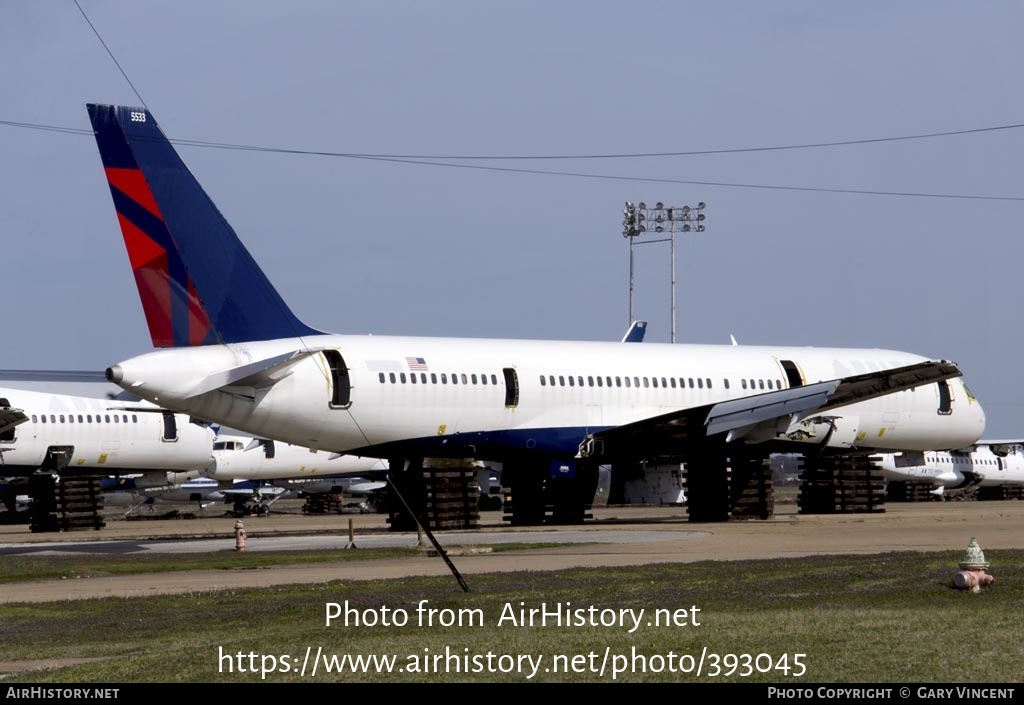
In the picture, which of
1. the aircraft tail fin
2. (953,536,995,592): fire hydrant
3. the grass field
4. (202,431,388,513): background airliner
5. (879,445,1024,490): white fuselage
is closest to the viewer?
the grass field

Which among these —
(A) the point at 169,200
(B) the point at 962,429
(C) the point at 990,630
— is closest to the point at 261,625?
(C) the point at 990,630

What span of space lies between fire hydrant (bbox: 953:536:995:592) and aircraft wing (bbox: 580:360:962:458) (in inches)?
682

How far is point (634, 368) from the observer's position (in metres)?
A: 38.7

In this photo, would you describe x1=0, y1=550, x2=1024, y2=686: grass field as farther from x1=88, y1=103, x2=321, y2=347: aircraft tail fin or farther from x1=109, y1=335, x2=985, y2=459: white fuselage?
x1=88, y1=103, x2=321, y2=347: aircraft tail fin

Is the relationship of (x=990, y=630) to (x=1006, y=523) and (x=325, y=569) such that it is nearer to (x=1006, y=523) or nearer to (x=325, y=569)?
(x=325, y=569)

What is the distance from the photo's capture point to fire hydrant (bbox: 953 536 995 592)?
676 inches

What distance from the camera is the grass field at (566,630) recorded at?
11.7 metres

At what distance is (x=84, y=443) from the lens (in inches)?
1928

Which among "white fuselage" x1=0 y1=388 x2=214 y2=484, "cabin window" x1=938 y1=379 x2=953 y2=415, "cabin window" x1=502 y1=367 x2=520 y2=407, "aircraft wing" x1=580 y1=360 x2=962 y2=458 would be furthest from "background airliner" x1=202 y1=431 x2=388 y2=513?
"cabin window" x1=502 y1=367 x2=520 y2=407

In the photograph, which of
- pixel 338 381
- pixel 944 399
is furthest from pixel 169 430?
pixel 944 399

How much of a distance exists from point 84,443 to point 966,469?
44.0 meters

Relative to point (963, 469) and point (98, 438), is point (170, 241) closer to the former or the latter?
point (98, 438)

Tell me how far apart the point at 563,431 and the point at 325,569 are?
13.8 metres

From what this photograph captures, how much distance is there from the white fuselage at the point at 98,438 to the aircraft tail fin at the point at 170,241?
16.7 metres
